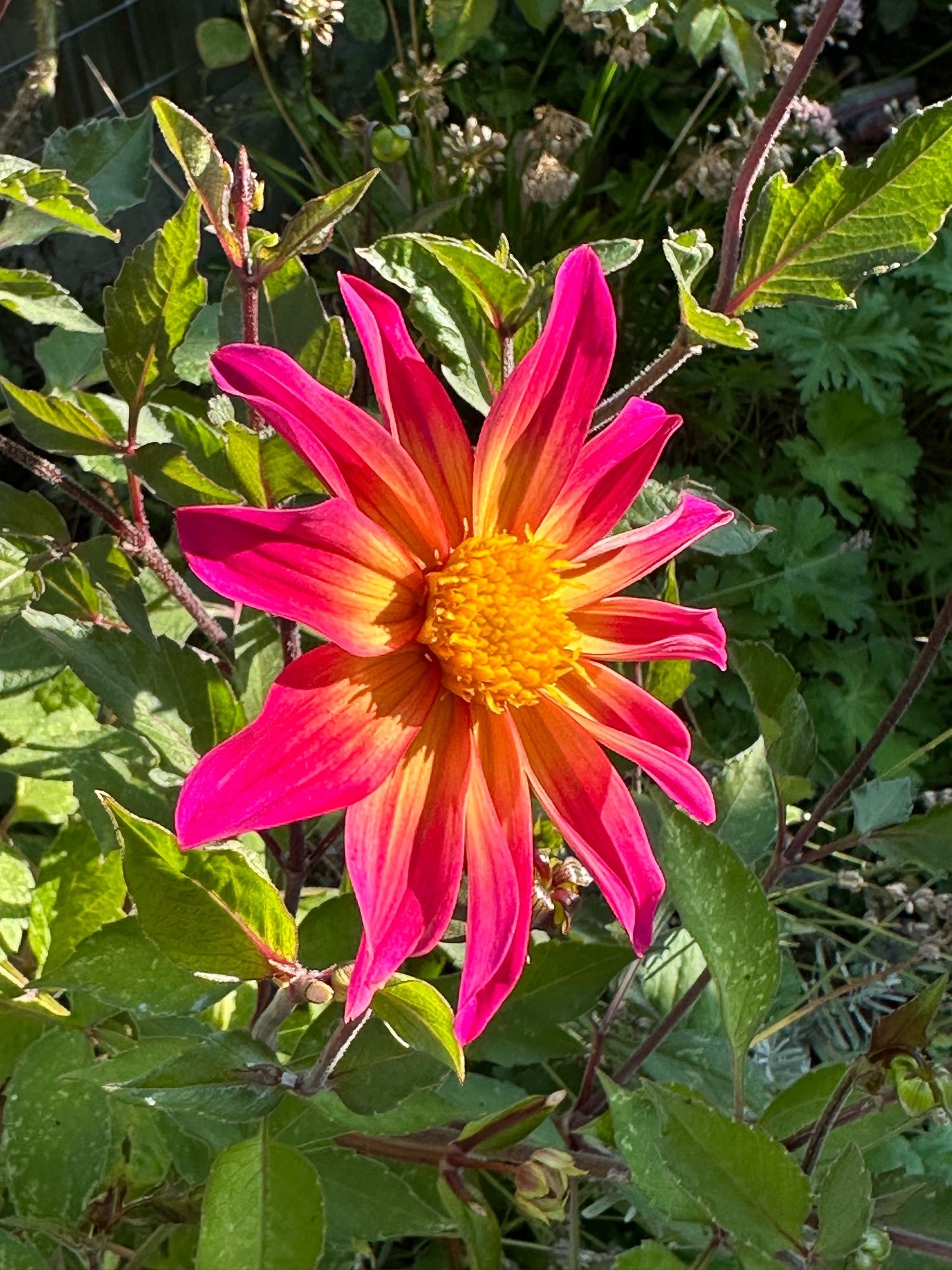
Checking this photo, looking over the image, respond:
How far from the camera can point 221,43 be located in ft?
6.89

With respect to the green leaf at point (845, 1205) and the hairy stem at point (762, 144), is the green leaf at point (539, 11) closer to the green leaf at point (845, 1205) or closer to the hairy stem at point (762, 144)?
the hairy stem at point (762, 144)

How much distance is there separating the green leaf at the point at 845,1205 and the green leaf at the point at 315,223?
70 cm

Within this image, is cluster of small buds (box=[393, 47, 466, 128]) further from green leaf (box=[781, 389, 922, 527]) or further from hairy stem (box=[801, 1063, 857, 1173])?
hairy stem (box=[801, 1063, 857, 1173])

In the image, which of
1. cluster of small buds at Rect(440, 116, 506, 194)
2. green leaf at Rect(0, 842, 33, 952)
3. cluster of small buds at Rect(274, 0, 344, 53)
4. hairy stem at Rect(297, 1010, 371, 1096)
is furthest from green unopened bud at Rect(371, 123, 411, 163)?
hairy stem at Rect(297, 1010, 371, 1096)

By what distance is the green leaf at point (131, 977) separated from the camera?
902 mm

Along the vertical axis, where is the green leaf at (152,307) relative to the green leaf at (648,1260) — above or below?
above

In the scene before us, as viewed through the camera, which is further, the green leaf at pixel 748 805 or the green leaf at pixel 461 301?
the green leaf at pixel 748 805

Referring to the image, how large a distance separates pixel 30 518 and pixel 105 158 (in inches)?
14.3

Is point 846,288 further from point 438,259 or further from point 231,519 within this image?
point 231,519

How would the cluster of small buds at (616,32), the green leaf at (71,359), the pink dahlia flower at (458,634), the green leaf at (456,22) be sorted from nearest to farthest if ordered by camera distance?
the pink dahlia flower at (458,634), the green leaf at (71,359), the cluster of small buds at (616,32), the green leaf at (456,22)

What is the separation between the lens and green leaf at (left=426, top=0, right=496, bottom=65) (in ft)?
5.93

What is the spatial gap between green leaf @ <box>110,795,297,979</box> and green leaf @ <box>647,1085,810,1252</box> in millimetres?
290

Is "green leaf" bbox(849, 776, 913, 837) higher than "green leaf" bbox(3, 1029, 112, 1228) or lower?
higher

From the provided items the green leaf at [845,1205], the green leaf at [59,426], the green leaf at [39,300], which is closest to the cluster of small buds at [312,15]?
the green leaf at [39,300]
